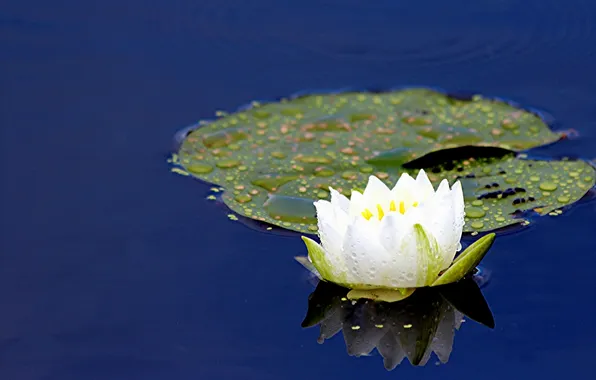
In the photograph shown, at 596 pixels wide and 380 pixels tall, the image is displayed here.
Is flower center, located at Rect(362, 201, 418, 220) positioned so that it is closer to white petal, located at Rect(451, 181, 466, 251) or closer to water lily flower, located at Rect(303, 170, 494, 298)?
water lily flower, located at Rect(303, 170, 494, 298)

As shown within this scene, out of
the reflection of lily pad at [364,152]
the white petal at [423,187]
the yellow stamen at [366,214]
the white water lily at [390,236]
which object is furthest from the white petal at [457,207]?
the reflection of lily pad at [364,152]

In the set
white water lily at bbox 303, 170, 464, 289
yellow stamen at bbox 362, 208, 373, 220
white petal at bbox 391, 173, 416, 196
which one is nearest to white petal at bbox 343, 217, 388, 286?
white water lily at bbox 303, 170, 464, 289

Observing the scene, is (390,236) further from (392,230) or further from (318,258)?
(318,258)

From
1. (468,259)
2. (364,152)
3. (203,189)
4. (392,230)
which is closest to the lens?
(392,230)

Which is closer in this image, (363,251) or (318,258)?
(363,251)

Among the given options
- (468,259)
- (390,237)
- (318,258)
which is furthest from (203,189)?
(468,259)

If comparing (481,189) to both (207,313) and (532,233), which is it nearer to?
(532,233)
